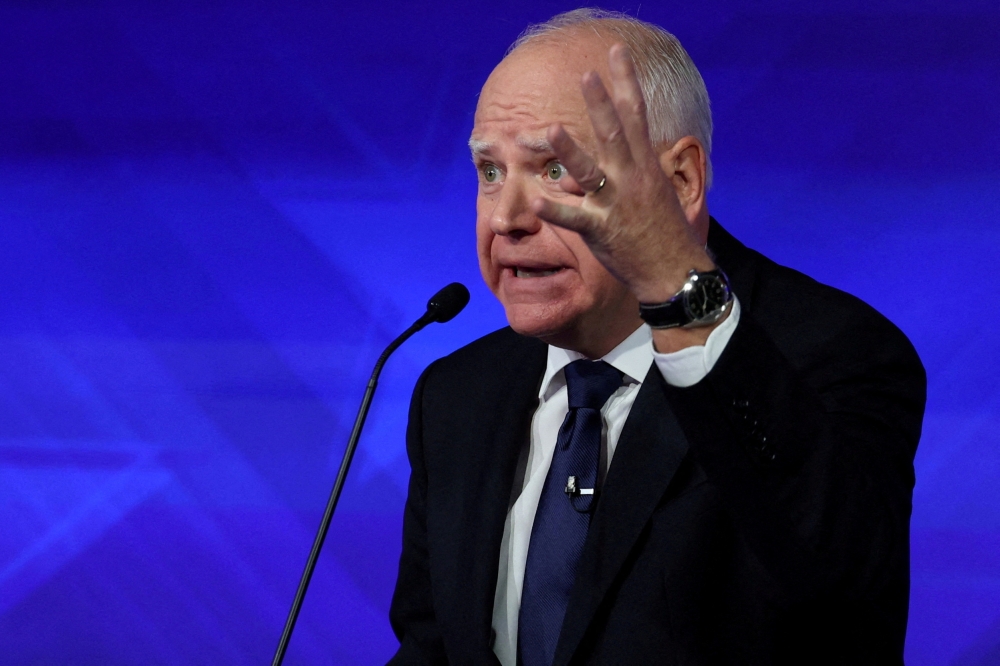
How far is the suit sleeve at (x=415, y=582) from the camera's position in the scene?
6.22 feet

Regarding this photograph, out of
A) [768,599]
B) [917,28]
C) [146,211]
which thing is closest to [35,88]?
[146,211]

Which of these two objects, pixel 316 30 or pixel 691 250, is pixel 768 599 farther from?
pixel 316 30

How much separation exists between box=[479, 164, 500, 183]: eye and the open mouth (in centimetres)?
13

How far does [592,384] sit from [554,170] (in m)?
0.32

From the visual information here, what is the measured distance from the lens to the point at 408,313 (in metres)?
2.74

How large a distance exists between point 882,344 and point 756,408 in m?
0.47

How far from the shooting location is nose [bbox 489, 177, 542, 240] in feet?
5.18

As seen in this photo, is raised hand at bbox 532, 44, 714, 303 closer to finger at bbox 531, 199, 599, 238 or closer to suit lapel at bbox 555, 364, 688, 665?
finger at bbox 531, 199, 599, 238

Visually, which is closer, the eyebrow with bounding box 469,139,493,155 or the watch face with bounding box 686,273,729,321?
the watch face with bounding box 686,273,729,321

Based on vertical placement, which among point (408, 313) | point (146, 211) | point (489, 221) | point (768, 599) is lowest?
point (768, 599)

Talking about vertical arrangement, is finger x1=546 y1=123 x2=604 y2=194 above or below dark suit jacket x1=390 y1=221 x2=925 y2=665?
above

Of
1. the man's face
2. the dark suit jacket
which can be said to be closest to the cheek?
the man's face

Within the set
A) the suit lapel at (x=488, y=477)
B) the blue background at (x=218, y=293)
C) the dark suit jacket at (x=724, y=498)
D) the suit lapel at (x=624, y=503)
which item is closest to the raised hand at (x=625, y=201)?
the dark suit jacket at (x=724, y=498)

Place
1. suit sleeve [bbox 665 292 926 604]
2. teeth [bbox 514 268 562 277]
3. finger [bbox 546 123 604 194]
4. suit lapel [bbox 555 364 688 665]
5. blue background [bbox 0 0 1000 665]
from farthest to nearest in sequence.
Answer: blue background [bbox 0 0 1000 665] → teeth [bbox 514 268 562 277] → suit lapel [bbox 555 364 688 665] → suit sleeve [bbox 665 292 926 604] → finger [bbox 546 123 604 194]
